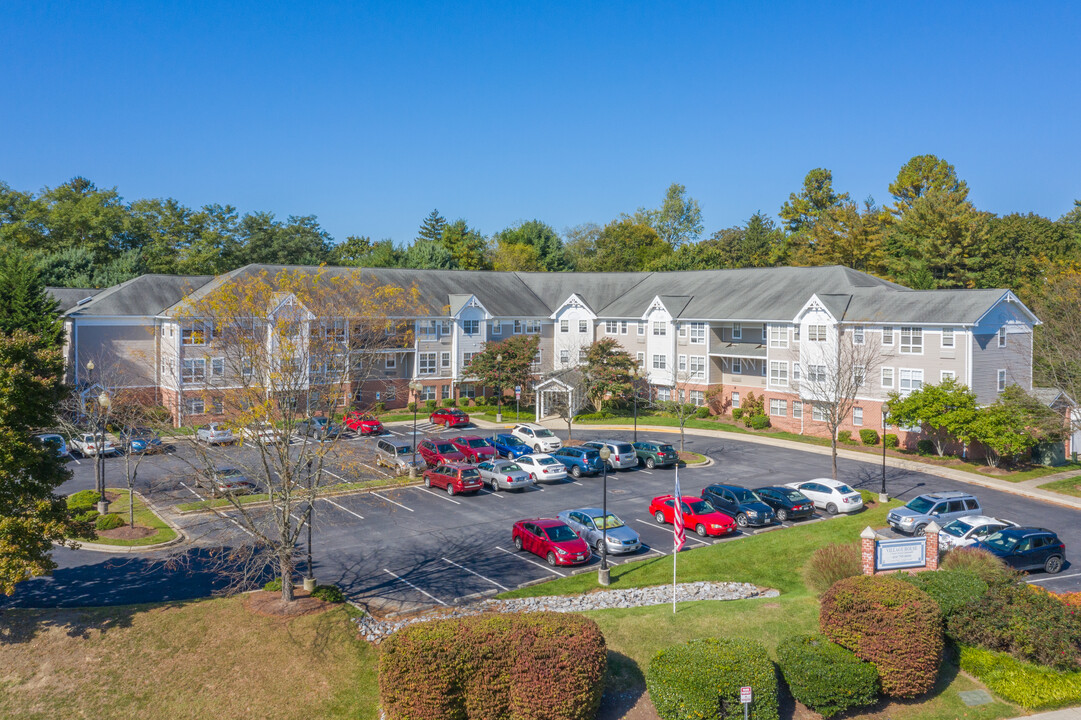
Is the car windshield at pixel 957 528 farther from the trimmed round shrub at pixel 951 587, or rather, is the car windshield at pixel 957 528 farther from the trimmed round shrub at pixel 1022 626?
the trimmed round shrub at pixel 1022 626

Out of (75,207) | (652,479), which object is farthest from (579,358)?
Answer: (75,207)

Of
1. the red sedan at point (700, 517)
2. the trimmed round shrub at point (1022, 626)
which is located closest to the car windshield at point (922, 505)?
the red sedan at point (700, 517)

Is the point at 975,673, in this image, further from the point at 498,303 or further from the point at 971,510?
the point at 498,303

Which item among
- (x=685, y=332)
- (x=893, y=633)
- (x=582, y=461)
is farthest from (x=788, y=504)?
(x=685, y=332)

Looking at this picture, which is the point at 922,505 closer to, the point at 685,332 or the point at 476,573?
the point at 476,573

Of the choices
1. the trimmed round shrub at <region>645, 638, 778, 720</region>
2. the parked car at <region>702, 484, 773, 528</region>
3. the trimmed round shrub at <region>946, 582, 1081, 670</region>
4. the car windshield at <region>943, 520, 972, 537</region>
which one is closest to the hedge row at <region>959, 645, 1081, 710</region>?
the trimmed round shrub at <region>946, 582, 1081, 670</region>

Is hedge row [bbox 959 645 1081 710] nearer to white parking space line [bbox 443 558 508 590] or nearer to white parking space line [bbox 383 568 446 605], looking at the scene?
white parking space line [bbox 443 558 508 590]

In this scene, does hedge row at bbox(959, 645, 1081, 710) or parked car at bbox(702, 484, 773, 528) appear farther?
parked car at bbox(702, 484, 773, 528)
